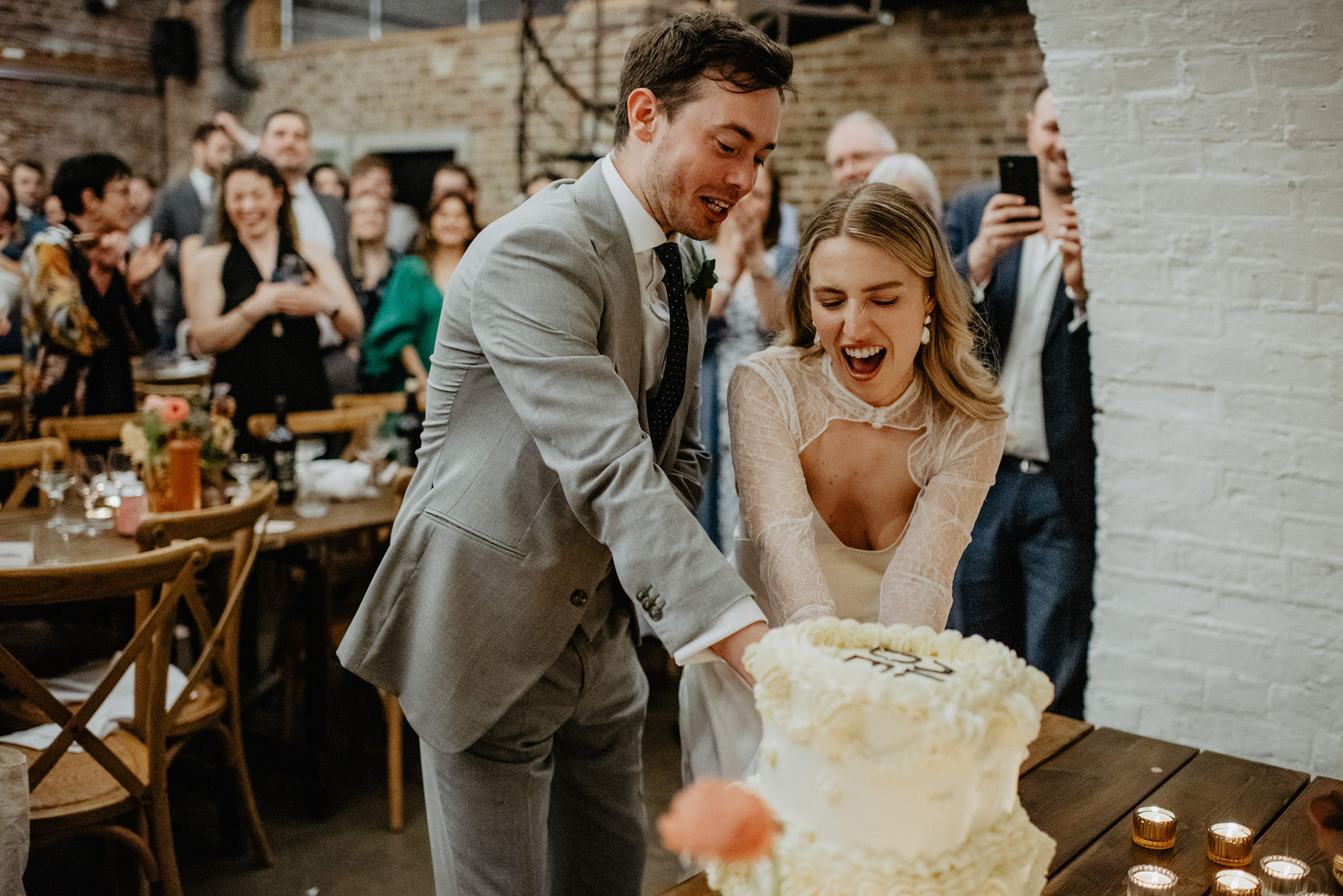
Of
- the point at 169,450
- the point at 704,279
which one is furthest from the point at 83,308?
the point at 704,279

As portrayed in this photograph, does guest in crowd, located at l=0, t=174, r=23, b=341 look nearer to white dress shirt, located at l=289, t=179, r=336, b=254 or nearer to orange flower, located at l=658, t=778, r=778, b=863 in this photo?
white dress shirt, located at l=289, t=179, r=336, b=254

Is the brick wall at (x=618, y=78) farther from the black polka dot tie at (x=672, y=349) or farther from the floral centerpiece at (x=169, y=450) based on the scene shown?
the black polka dot tie at (x=672, y=349)

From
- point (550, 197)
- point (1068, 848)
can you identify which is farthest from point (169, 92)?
point (1068, 848)

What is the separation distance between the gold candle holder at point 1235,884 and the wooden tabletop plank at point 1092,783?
0.17m

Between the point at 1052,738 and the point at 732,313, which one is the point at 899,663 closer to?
the point at 1052,738

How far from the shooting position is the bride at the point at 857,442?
168 centimetres

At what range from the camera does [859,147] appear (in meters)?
3.81

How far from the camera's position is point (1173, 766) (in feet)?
5.75

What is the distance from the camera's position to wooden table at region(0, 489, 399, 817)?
3041 mm

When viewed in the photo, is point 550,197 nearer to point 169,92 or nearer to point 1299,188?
point 1299,188

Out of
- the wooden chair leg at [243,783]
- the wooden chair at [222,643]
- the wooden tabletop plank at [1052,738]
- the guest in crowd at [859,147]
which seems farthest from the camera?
the guest in crowd at [859,147]

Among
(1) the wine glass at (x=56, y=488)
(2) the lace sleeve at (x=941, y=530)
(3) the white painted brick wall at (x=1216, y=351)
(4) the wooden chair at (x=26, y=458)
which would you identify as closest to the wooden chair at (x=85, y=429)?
(4) the wooden chair at (x=26, y=458)

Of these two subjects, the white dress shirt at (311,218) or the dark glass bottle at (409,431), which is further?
the white dress shirt at (311,218)

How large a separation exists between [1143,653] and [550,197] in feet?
6.23
